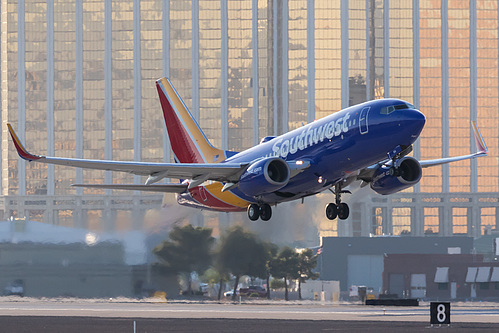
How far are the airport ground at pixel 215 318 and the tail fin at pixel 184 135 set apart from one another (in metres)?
16.3

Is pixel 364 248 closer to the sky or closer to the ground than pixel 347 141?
closer to the ground

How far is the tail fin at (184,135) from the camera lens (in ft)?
255

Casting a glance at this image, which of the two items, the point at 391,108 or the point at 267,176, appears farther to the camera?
the point at 267,176

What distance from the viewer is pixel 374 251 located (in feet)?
623

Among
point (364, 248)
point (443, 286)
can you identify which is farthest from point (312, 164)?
point (364, 248)

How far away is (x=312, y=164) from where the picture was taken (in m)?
62.1

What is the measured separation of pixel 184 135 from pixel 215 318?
27.8 meters

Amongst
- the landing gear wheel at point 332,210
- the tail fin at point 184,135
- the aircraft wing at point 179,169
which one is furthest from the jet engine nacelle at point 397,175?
the tail fin at point 184,135

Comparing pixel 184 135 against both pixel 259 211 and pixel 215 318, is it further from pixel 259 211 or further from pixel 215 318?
pixel 215 318

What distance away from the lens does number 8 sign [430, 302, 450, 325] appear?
86750 mm

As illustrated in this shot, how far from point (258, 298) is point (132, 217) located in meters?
42.4

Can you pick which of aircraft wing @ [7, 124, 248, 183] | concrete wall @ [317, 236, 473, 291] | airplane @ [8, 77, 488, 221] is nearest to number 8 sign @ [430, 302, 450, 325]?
airplane @ [8, 77, 488, 221]

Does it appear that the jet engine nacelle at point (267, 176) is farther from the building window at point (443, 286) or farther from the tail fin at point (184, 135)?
the building window at point (443, 286)

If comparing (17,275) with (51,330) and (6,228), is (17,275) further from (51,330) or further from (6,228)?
(51,330)
